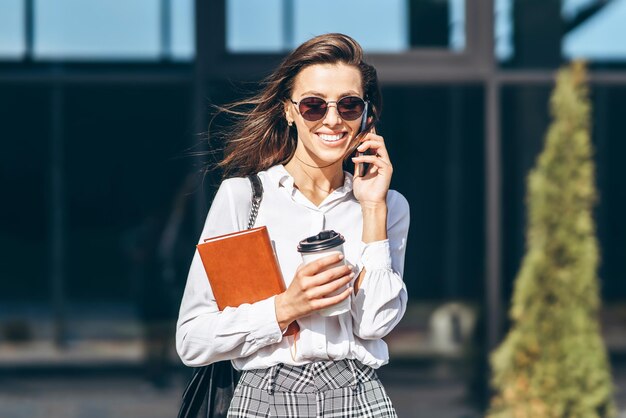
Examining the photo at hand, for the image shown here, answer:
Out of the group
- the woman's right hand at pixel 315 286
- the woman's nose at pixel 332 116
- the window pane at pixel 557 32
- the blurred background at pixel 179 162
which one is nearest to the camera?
the woman's right hand at pixel 315 286

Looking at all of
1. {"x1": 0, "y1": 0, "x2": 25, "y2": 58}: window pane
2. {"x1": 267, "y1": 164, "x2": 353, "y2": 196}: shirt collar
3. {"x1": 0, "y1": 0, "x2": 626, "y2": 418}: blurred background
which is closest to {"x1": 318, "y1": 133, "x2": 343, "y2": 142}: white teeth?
{"x1": 267, "y1": 164, "x2": 353, "y2": 196}: shirt collar

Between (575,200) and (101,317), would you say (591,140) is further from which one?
(101,317)

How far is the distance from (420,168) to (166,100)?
4.81 feet

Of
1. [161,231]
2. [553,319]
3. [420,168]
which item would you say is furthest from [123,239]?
[553,319]

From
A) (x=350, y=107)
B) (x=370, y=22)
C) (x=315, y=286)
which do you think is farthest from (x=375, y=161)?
(x=370, y=22)

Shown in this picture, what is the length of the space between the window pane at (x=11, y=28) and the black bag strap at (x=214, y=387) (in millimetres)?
3841

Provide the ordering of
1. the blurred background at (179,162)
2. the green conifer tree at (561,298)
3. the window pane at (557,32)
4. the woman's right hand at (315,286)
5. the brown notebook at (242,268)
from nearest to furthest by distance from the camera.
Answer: the woman's right hand at (315,286)
the brown notebook at (242,268)
the green conifer tree at (561,298)
the blurred background at (179,162)
the window pane at (557,32)

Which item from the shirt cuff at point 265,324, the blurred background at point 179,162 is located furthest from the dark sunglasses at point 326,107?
the blurred background at point 179,162

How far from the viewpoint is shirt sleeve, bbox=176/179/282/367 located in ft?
7.50

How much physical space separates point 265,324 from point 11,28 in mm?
4162

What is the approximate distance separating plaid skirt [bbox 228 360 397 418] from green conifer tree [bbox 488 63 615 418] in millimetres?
3400

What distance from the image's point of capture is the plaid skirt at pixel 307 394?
2.32m

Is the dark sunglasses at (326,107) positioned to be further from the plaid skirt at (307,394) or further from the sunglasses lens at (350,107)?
the plaid skirt at (307,394)

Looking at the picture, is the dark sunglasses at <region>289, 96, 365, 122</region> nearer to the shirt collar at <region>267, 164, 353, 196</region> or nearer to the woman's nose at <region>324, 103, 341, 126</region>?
the woman's nose at <region>324, 103, 341, 126</region>
